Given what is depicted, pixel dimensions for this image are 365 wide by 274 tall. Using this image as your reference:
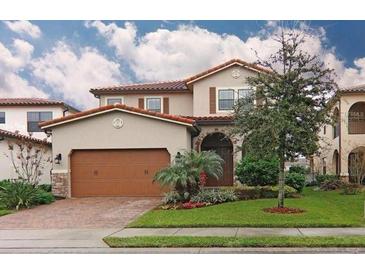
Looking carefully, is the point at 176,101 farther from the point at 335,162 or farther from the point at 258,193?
the point at 335,162

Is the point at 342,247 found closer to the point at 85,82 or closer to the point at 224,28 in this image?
the point at 224,28

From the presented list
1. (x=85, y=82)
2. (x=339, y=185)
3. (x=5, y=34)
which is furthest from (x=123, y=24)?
(x=339, y=185)

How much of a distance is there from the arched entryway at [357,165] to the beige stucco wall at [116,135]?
919 centimetres

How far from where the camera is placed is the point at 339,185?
23.3 meters

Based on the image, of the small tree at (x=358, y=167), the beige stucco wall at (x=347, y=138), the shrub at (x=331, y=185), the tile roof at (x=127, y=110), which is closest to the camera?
the tile roof at (x=127, y=110)

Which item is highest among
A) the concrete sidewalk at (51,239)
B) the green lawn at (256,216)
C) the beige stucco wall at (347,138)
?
the beige stucco wall at (347,138)

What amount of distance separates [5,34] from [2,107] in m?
14.3

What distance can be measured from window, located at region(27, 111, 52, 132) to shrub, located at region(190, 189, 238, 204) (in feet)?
69.2

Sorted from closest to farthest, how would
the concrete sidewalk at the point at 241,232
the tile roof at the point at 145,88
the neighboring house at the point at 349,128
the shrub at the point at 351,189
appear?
the concrete sidewalk at the point at 241,232 < the shrub at the point at 351,189 < the tile roof at the point at 145,88 < the neighboring house at the point at 349,128

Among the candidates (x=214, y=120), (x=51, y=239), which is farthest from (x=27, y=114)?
(x=51, y=239)

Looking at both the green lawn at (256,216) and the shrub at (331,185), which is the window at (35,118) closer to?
the shrub at (331,185)

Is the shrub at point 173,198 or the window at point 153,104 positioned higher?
the window at point 153,104

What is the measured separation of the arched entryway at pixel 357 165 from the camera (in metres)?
22.7

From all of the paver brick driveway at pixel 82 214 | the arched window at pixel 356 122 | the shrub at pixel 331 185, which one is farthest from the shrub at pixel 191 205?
the arched window at pixel 356 122
